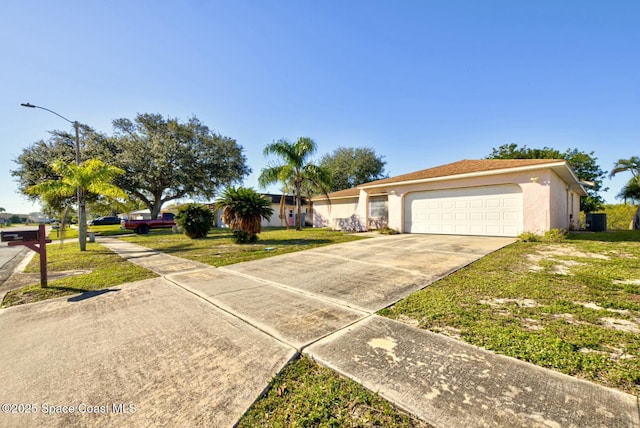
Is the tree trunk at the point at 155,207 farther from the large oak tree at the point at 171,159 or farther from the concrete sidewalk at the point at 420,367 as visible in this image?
the concrete sidewalk at the point at 420,367

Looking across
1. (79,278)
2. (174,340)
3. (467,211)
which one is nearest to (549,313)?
(174,340)

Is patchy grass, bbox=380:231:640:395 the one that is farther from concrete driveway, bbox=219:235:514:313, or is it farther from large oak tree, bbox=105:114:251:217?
large oak tree, bbox=105:114:251:217

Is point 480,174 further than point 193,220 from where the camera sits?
No

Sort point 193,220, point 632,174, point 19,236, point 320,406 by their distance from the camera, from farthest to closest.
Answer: point 632,174, point 193,220, point 19,236, point 320,406

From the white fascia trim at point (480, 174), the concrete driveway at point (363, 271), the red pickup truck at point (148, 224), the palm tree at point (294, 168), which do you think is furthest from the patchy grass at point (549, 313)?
the red pickup truck at point (148, 224)

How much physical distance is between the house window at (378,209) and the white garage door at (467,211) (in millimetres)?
2174

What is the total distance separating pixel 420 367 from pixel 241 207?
9409mm

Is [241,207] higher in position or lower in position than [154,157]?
lower

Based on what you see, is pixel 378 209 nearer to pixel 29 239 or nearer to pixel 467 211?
pixel 467 211

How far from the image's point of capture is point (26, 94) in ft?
34.7

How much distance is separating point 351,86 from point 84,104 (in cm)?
1278

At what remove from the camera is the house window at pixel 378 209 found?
1562cm

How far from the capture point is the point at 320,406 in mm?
1667

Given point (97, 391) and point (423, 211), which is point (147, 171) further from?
point (97, 391)
